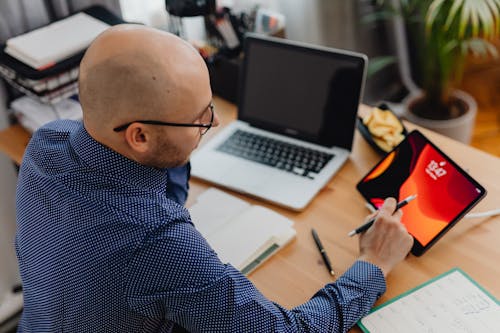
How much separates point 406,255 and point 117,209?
598 mm

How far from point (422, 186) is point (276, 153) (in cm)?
40

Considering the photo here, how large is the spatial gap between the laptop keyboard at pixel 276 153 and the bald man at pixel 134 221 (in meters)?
0.44

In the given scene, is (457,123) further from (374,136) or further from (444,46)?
(374,136)

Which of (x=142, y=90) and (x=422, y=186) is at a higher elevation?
(x=142, y=90)

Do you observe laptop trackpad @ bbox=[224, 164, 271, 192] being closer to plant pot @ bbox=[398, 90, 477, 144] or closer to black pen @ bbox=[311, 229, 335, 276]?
black pen @ bbox=[311, 229, 335, 276]

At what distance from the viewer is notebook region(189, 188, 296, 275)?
49.1 inches

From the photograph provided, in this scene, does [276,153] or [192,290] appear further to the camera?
[276,153]

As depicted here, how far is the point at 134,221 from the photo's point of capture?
947 mm

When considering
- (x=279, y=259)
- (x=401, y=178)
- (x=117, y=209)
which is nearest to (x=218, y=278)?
(x=117, y=209)

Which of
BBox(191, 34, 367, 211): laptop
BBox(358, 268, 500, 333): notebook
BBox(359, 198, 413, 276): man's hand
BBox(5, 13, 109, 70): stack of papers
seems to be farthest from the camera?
BBox(5, 13, 109, 70): stack of papers

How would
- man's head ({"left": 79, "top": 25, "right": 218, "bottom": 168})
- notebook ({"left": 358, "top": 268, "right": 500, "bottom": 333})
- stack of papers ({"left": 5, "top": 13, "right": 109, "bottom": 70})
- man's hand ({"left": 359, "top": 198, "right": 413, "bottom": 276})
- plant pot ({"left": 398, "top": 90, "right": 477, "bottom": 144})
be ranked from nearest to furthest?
man's head ({"left": 79, "top": 25, "right": 218, "bottom": 168}), notebook ({"left": 358, "top": 268, "right": 500, "bottom": 333}), man's hand ({"left": 359, "top": 198, "right": 413, "bottom": 276}), stack of papers ({"left": 5, "top": 13, "right": 109, "bottom": 70}), plant pot ({"left": 398, "top": 90, "right": 477, "bottom": 144})

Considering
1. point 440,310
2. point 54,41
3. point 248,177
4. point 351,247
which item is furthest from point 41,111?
point 440,310

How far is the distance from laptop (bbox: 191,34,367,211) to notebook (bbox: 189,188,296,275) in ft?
0.17

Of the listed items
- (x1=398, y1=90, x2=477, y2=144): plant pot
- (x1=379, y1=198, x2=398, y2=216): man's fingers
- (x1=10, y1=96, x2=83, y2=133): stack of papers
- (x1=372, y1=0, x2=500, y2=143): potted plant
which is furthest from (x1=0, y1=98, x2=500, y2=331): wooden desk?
(x1=398, y1=90, x2=477, y2=144): plant pot
